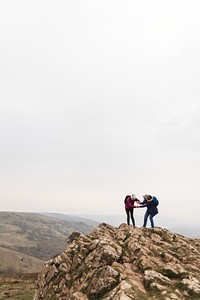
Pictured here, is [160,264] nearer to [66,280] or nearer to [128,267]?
[128,267]

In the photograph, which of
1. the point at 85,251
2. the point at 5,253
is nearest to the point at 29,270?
the point at 5,253

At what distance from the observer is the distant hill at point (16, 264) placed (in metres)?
140

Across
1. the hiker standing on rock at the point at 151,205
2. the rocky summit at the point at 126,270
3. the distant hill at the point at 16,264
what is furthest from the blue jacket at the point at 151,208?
the distant hill at the point at 16,264

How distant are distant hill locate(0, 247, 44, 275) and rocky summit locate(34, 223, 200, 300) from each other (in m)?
127

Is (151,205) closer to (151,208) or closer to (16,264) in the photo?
(151,208)

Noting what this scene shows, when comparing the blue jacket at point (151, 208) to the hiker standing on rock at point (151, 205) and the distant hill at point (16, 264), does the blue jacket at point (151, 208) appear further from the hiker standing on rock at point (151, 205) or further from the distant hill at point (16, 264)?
the distant hill at point (16, 264)

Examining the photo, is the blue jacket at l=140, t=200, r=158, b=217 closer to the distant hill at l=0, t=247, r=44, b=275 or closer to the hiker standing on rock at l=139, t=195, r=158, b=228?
the hiker standing on rock at l=139, t=195, r=158, b=228

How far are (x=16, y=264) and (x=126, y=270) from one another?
143 m

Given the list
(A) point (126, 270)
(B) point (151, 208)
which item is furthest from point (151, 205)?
(A) point (126, 270)

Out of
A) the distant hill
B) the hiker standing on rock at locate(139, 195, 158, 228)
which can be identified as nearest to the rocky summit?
the hiker standing on rock at locate(139, 195, 158, 228)

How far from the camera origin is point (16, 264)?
481ft

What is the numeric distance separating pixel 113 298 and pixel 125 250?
8116 mm

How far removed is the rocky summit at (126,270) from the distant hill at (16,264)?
12721 cm

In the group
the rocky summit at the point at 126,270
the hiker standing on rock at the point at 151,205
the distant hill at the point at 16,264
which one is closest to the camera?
the rocky summit at the point at 126,270
